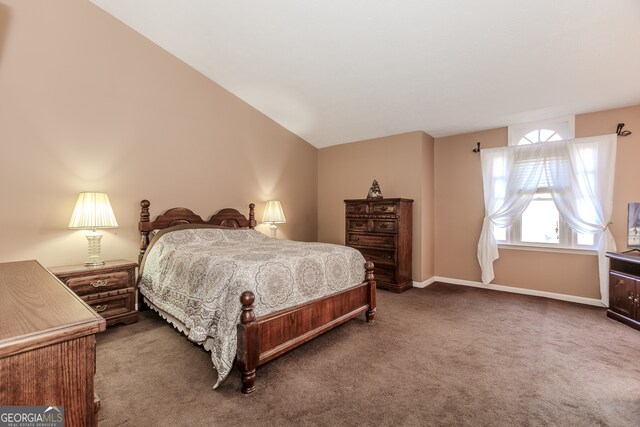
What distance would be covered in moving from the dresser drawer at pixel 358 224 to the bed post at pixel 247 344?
3.02 metres

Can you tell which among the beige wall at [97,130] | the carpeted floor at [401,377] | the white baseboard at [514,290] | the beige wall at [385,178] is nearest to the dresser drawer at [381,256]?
the beige wall at [385,178]

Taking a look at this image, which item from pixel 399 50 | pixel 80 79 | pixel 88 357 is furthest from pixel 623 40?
pixel 80 79

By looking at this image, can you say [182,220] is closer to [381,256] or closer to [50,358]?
[381,256]

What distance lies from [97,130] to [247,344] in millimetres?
2939

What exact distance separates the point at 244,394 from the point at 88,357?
1515mm

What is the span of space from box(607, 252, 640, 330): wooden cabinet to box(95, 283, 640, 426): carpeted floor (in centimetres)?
14

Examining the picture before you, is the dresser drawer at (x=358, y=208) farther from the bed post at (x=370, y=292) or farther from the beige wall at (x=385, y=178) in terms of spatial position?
the bed post at (x=370, y=292)

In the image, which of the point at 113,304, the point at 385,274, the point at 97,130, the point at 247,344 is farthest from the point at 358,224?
the point at 97,130

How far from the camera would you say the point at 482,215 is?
466cm

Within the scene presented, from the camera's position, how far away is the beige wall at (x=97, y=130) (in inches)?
110

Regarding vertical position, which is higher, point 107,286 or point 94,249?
point 94,249

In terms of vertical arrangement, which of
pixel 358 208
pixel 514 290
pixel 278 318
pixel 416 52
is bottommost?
pixel 514 290

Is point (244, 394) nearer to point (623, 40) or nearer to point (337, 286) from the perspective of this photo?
point (337, 286)

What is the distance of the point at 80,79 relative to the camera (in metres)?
3.12
